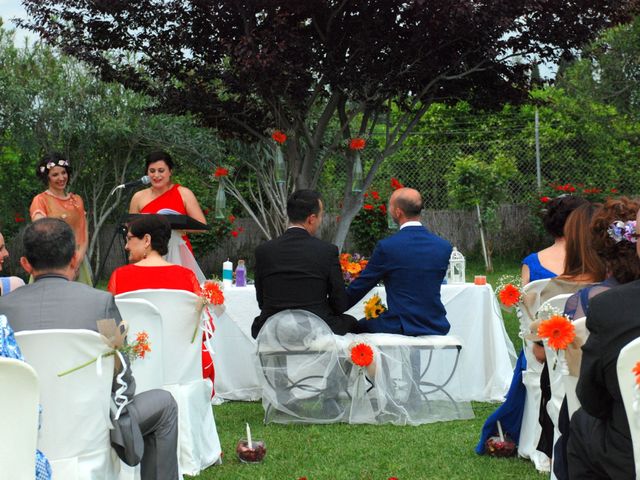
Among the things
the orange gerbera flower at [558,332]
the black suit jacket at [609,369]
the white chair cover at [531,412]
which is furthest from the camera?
the white chair cover at [531,412]

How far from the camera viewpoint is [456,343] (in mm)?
5559

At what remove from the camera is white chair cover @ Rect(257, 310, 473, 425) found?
5473 mm

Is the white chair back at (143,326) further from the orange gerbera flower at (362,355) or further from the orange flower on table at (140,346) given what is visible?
the orange gerbera flower at (362,355)

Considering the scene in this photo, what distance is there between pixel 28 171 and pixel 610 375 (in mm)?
15242

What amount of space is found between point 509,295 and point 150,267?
1756 mm

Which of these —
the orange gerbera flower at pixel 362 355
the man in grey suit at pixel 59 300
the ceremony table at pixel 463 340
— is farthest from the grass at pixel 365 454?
the man in grey suit at pixel 59 300

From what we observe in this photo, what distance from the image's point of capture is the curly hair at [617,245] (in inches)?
118

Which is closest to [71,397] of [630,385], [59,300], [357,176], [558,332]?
[59,300]

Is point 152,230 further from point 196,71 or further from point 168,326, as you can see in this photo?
point 196,71

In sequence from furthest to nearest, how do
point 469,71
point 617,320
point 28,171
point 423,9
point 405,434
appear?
1. point 28,171
2. point 469,71
3. point 423,9
4. point 405,434
5. point 617,320

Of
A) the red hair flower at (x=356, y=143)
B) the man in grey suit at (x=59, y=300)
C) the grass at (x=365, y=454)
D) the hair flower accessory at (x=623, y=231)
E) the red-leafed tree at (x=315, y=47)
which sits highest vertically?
the red-leafed tree at (x=315, y=47)

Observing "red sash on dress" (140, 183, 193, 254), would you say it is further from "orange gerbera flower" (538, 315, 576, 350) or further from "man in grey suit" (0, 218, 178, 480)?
"orange gerbera flower" (538, 315, 576, 350)

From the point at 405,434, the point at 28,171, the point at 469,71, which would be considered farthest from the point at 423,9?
the point at 28,171

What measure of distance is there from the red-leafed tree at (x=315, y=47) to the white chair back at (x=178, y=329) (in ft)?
15.2
